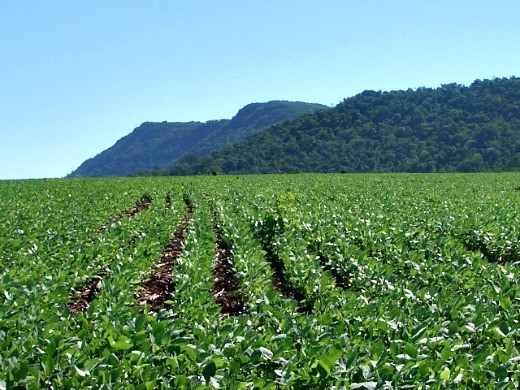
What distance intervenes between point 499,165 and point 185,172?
46.3 m

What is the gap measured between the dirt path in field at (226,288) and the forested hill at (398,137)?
66.5 m

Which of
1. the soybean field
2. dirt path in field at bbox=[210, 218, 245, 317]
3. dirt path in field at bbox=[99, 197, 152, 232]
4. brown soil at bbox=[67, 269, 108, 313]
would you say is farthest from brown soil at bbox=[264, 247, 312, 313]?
dirt path in field at bbox=[99, 197, 152, 232]

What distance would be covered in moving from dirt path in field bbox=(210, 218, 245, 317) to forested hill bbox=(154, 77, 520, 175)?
66.5m

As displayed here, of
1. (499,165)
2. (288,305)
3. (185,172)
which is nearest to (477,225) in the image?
(288,305)

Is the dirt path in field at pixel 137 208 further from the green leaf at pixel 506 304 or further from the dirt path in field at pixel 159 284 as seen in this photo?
the green leaf at pixel 506 304

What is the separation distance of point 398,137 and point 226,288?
86638 mm

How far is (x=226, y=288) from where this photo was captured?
7957mm

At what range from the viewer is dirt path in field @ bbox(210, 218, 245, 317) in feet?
22.6

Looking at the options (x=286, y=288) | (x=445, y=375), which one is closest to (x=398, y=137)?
(x=286, y=288)

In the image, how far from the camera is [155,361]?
3568 millimetres

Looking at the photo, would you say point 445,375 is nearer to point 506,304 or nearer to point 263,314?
point 263,314

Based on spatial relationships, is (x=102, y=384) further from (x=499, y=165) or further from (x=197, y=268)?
(x=499, y=165)

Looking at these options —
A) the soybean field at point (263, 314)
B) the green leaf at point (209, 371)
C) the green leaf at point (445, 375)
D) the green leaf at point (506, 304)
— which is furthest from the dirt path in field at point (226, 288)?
the green leaf at point (445, 375)

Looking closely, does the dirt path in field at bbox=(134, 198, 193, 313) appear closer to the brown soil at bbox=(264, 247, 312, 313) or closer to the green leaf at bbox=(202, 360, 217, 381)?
the brown soil at bbox=(264, 247, 312, 313)
